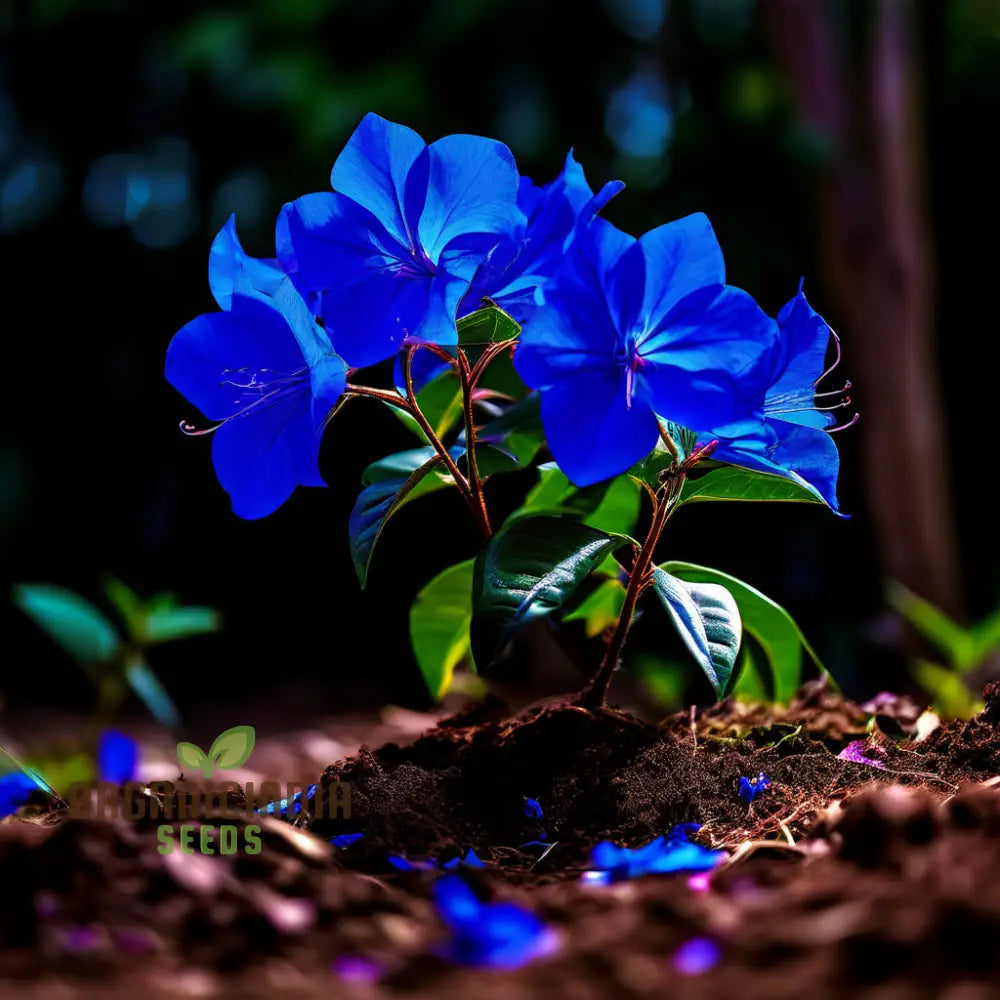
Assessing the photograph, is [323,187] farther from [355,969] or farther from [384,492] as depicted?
[355,969]

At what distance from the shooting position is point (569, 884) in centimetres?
81

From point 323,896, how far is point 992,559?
13.3 ft

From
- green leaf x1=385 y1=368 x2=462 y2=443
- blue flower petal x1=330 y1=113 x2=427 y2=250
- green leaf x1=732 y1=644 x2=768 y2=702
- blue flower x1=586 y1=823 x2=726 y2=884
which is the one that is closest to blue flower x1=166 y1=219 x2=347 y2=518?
blue flower petal x1=330 y1=113 x2=427 y2=250

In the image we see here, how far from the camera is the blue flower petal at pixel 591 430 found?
0.91 metres

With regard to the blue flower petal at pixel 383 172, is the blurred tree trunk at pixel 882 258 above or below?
above

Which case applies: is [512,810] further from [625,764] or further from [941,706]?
[941,706]

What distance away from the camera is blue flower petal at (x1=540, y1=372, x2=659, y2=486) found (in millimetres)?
906

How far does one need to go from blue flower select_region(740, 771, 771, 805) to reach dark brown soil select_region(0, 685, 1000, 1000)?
11 millimetres

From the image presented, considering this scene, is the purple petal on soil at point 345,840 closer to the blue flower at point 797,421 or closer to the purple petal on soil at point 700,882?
the purple petal on soil at point 700,882

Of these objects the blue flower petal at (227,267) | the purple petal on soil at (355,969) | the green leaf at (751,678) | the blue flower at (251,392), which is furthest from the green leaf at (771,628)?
the purple petal on soil at (355,969)

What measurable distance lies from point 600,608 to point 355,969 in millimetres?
755

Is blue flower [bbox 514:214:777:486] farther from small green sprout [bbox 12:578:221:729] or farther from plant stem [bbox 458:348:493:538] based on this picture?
small green sprout [bbox 12:578:221:729]

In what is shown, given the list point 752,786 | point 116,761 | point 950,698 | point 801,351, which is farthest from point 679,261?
point 950,698

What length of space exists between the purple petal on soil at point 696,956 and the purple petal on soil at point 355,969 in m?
0.17
